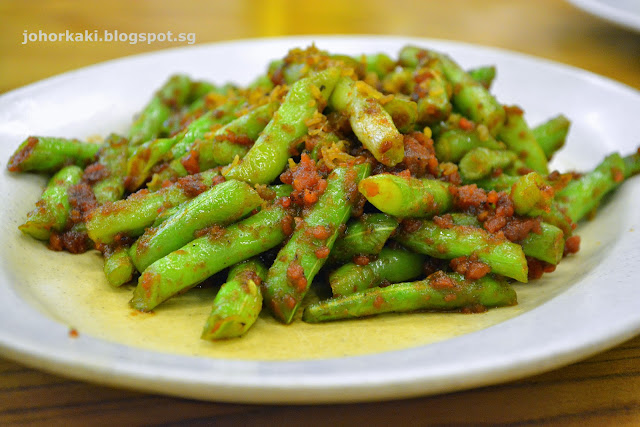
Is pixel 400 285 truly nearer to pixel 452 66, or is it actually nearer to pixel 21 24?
pixel 452 66

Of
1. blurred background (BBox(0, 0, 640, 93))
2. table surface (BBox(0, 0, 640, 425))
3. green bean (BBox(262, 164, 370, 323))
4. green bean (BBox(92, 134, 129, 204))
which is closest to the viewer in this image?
table surface (BBox(0, 0, 640, 425))

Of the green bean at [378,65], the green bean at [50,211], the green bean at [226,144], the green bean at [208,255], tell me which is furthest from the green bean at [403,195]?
the green bean at [50,211]

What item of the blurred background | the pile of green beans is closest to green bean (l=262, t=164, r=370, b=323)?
the pile of green beans

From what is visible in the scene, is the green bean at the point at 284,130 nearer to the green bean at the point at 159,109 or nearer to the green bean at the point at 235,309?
the green bean at the point at 235,309

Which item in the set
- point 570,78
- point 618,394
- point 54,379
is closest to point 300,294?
point 54,379

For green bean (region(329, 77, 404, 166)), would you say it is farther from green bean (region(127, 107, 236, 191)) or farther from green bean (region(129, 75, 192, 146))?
green bean (region(129, 75, 192, 146))

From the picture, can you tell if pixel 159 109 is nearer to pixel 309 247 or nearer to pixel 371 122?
pixel 371 122
